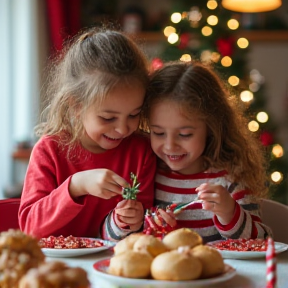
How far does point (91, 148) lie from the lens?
68.8 inches

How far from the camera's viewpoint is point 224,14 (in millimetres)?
3641

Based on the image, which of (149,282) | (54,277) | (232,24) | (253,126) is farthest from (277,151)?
(54,277)

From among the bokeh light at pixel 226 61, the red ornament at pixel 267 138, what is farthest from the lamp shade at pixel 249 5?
the red ornament at pixel 267 138

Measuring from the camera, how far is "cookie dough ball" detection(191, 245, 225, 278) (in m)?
1.00

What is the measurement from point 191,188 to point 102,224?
10.7 inches

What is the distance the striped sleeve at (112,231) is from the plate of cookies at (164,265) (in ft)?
1.66

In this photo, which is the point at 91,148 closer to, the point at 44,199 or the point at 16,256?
the point at 44,199

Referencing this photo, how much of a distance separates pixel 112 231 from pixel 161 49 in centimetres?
239

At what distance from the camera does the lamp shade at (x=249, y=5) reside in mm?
3492

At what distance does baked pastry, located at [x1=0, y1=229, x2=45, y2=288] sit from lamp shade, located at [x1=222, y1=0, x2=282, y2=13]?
9.06 feet

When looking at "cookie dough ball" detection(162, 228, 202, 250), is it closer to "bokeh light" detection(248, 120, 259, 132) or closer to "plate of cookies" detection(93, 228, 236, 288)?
"plate of cookies" detection(93, 228, 236, 288)

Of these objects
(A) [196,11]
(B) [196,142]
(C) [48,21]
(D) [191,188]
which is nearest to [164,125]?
(B) [196,142]

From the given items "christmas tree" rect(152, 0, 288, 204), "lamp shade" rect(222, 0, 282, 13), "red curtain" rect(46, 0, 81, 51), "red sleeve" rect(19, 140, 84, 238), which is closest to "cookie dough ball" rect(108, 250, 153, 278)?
"red sleeve" rect(19, 140, 84, 238)

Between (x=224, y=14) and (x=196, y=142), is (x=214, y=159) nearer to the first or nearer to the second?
(x=196, y=142)
